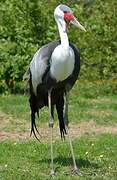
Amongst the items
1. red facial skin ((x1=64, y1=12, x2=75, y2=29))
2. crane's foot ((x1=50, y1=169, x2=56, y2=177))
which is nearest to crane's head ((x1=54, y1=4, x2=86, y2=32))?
red facial skin ((x1=64, y1=12, x2=75, y2=29))

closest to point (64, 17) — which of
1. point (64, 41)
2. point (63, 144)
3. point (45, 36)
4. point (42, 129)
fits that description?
point (64, 41)

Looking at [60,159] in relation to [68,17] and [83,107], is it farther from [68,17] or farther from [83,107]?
[83,107]

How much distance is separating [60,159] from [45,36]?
31.2ft

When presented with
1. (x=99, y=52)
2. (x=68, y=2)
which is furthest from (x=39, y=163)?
(x=68, y=2)

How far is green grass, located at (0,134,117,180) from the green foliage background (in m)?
6.95

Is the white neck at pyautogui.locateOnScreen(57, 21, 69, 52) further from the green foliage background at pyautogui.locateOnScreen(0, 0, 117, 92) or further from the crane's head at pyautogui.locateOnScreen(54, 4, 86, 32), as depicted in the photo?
the green foliage background at pyautogui.locateOnScreen(0, 0, 117, 92)

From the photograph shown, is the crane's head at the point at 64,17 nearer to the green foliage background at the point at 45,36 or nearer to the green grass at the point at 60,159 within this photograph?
the green grass at the point at 60,159

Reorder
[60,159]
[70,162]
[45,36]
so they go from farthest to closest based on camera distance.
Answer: [45,36] < [60,159] < [70,162]

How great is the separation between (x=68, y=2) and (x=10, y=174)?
12270 mm

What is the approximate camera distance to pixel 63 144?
900 centimetres

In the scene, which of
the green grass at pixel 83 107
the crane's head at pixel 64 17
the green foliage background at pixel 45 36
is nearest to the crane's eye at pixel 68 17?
the crane's head at pixel 64 17

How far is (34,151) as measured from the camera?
853 cm

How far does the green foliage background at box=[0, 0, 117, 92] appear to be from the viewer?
16.4 m

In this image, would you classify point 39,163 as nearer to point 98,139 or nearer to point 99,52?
point 98,139
